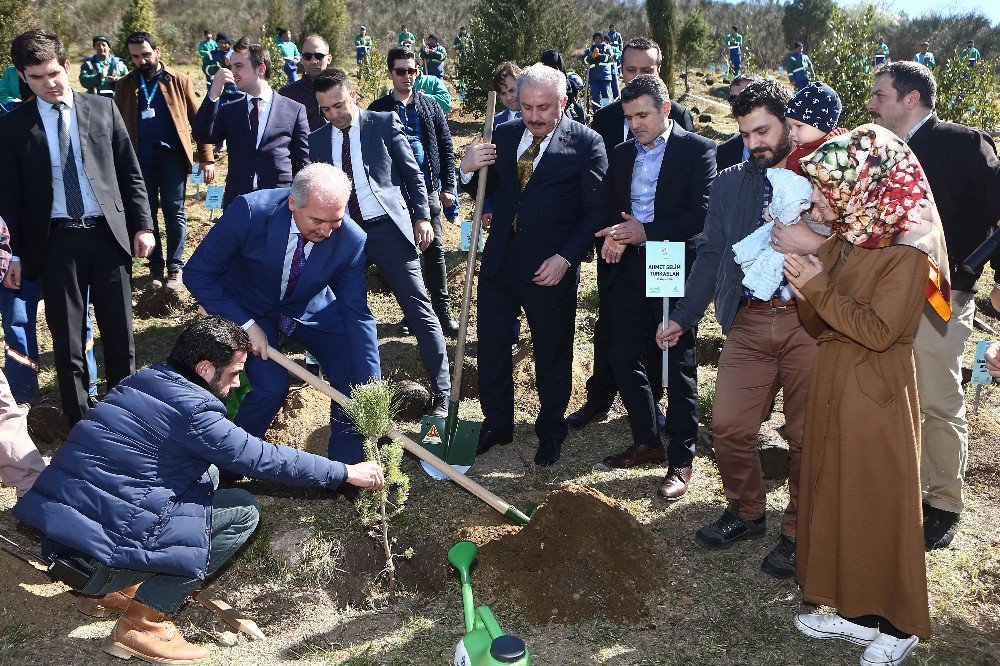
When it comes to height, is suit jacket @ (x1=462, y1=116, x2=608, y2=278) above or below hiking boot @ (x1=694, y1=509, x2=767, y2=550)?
above

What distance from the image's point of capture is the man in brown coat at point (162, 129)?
278 inches

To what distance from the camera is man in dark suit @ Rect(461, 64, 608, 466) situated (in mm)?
4641

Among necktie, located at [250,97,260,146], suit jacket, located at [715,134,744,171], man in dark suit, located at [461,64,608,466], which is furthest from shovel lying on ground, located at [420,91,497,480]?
necktie, located at [250,97,260,146]

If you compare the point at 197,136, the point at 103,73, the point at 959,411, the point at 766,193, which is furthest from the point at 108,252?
the point at 103,73

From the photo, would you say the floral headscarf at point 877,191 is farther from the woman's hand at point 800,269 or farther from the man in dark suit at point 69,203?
the man in dark suit at point 69,203

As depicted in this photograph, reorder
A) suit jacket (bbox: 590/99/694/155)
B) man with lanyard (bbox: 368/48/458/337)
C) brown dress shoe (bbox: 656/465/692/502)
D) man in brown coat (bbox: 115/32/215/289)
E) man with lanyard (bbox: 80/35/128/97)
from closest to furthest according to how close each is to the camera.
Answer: brown dress shoe (bbox: 656/465/692/502) → suit jacket (bbox: 590/99/694/155) → man with lanyard (bbox: 368/48/458/337) → man in brown coat (bbox: 115/32/215/289) → man with lanyard (bbox: 80/35/128/97)

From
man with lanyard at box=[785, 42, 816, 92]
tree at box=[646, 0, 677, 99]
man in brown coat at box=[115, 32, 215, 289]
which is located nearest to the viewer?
man in brown coat at box=[115, 32, 215, 289]

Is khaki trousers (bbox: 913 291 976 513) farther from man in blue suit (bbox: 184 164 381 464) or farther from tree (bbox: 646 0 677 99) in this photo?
tree (bbox: 646 0 677 99)

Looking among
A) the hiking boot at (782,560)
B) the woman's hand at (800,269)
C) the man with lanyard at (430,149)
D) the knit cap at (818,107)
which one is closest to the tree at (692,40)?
the man with lanyard at (430,149)

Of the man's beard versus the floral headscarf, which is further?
the man's beard

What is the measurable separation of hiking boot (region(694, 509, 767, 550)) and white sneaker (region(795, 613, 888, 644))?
0.61 m

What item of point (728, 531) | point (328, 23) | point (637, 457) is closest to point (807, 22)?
point (328, 23)

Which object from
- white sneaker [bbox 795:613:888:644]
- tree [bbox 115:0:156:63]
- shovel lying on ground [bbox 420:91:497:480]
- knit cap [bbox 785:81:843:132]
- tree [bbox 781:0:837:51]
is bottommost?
white sneaker [bbox 795:613:888:644]

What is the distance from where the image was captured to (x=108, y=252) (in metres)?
4.93
